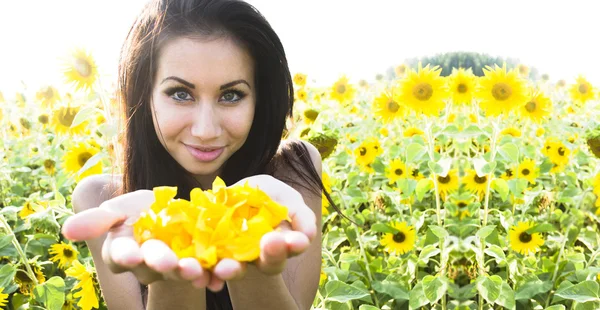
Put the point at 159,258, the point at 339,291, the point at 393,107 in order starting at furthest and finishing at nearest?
1. the point at 393,107
2. the point at 339,291
3. the point at 159,258

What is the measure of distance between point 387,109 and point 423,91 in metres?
0.33

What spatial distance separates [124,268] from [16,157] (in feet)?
12.4

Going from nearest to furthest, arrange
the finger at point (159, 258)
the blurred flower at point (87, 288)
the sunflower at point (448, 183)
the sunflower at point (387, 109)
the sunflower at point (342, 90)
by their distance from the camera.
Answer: the finger at point (159, 258) → the blurred flower at point (87, 288) → the sunflower at point (448, 183) → the sunflower at point (387, 109) → the sunflower at point (342, 90)

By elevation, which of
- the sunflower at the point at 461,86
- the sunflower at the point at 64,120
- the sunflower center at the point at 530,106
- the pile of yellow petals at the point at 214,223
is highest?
the pile of yellow petals at the point at 214,223

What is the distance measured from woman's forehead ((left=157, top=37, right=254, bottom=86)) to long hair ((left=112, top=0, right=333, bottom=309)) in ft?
0.11

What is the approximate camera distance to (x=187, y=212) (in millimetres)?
1067

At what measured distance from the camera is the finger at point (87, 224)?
0.97 metres

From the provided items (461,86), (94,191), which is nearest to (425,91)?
(461,86)

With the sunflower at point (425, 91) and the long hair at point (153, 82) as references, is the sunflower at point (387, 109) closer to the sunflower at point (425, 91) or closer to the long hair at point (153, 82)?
the sunflower at point (425, 91)

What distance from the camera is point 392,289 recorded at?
2201mm

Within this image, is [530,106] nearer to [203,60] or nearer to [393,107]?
[393,107]

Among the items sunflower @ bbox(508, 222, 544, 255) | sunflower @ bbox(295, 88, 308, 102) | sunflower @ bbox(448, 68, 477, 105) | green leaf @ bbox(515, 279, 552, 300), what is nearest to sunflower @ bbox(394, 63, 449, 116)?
sunflower @ bbox(448, 68, 477, 105)

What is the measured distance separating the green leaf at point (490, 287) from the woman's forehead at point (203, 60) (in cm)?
113

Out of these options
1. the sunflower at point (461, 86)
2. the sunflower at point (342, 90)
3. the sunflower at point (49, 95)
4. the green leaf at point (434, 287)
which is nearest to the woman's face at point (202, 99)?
the green leaf at point (434, 287)
